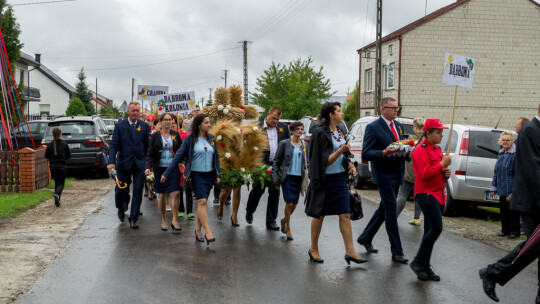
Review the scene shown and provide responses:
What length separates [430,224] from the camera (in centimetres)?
626

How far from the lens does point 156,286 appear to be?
5918 millimetres

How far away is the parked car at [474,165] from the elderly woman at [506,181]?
3.60 feet

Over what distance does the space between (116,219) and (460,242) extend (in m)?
5.83

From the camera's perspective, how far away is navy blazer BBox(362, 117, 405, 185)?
7.08 meters

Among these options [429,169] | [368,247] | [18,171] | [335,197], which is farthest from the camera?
[18,171]

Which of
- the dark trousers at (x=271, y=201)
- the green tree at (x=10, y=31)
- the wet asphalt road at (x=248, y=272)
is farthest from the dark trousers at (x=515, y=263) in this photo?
the green tree at (x=10, y=31)

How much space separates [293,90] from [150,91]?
3124 centimetres

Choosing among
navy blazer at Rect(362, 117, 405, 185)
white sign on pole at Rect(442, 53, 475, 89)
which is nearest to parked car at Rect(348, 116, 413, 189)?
white sign on pole at Rect(442, 53, 475, 89)

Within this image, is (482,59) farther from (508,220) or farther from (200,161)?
(200,161)

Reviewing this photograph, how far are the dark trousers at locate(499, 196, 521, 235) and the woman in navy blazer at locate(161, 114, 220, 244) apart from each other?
469 centimetres

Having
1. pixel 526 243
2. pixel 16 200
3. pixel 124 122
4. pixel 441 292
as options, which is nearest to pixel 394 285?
pixel 441 292

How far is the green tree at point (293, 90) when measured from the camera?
4794cm

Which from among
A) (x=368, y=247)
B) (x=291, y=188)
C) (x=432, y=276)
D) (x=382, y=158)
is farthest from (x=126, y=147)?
(x=432, y=276)

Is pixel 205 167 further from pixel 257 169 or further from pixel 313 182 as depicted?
pixel 313 182
